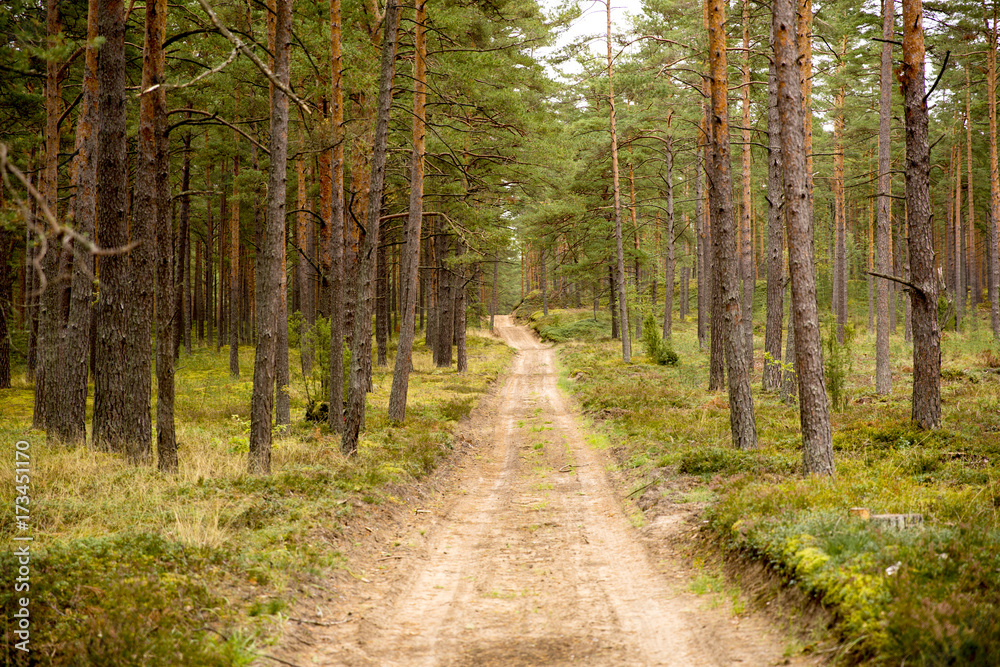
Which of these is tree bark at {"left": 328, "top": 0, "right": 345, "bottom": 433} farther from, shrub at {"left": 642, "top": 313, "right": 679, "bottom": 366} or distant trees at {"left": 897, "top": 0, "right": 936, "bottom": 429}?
shrub at {"left": 642, "top": 313, "right": 679, "bottom": 366}

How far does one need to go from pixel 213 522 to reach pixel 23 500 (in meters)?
2.00

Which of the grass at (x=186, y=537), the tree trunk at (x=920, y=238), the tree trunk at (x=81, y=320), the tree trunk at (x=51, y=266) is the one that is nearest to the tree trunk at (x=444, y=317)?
A: the grass at (x=186, y=537)

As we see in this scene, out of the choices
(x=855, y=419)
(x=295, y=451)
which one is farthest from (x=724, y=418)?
(x=295, y=451)

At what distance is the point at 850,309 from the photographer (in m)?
50.3

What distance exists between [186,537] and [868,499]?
23.2ft

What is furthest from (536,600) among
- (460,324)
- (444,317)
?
(444,317)

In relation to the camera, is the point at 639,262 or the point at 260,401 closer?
the point at 260,401

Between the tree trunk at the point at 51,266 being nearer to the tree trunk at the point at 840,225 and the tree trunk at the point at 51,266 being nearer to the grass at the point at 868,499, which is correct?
the grass at the point at 868,499

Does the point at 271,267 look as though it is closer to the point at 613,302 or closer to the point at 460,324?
the point at 460,324

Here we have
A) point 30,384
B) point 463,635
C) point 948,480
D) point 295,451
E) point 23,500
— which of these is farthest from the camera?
point 30,384

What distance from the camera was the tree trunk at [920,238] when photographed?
10.1 meters

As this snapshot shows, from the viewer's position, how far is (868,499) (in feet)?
21.8

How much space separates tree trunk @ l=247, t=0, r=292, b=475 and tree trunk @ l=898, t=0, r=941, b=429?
9.95 m

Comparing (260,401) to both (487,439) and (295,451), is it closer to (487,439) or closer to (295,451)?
(295,451)
